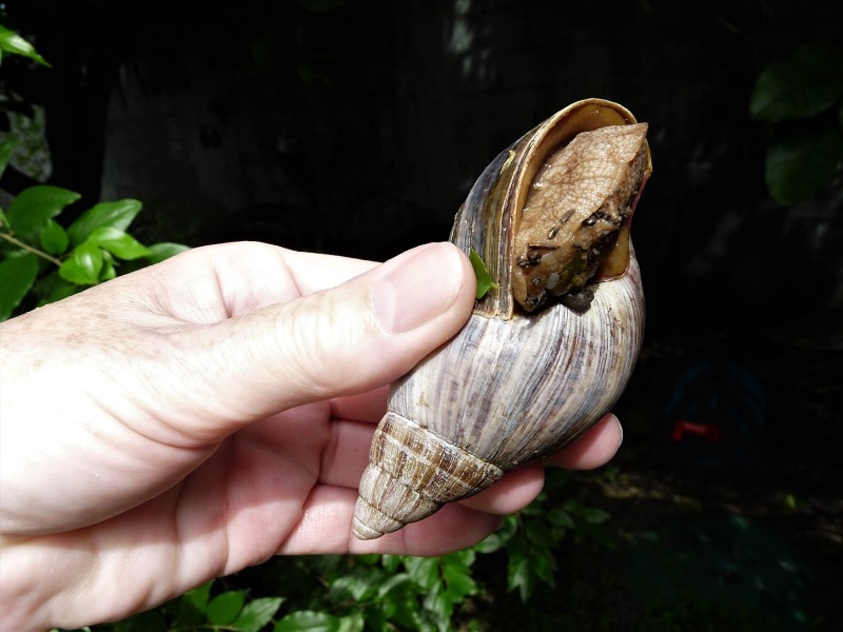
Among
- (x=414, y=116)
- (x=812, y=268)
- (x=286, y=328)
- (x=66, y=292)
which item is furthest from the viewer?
(x=414, y=116)

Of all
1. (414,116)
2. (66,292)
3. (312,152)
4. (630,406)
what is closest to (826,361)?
(630,406)

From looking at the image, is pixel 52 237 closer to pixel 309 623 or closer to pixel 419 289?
pixel 419 289

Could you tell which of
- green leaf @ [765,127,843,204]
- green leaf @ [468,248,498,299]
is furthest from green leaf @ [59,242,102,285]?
green leaf @ [765,127,843,204]

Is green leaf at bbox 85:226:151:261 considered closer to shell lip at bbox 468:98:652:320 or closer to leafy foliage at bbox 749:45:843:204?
shell lip at bbox 468:98:652:320

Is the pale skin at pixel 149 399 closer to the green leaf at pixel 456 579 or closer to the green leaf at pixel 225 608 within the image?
the green leaf at pixel 225 608

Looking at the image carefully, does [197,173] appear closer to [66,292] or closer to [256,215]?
[256,215]

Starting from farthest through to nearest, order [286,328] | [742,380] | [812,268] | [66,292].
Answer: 1. [812,268]
2. [742,380]
3. [66,292]
4. [286,328]

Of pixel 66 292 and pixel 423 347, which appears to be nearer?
pixel 423 347
